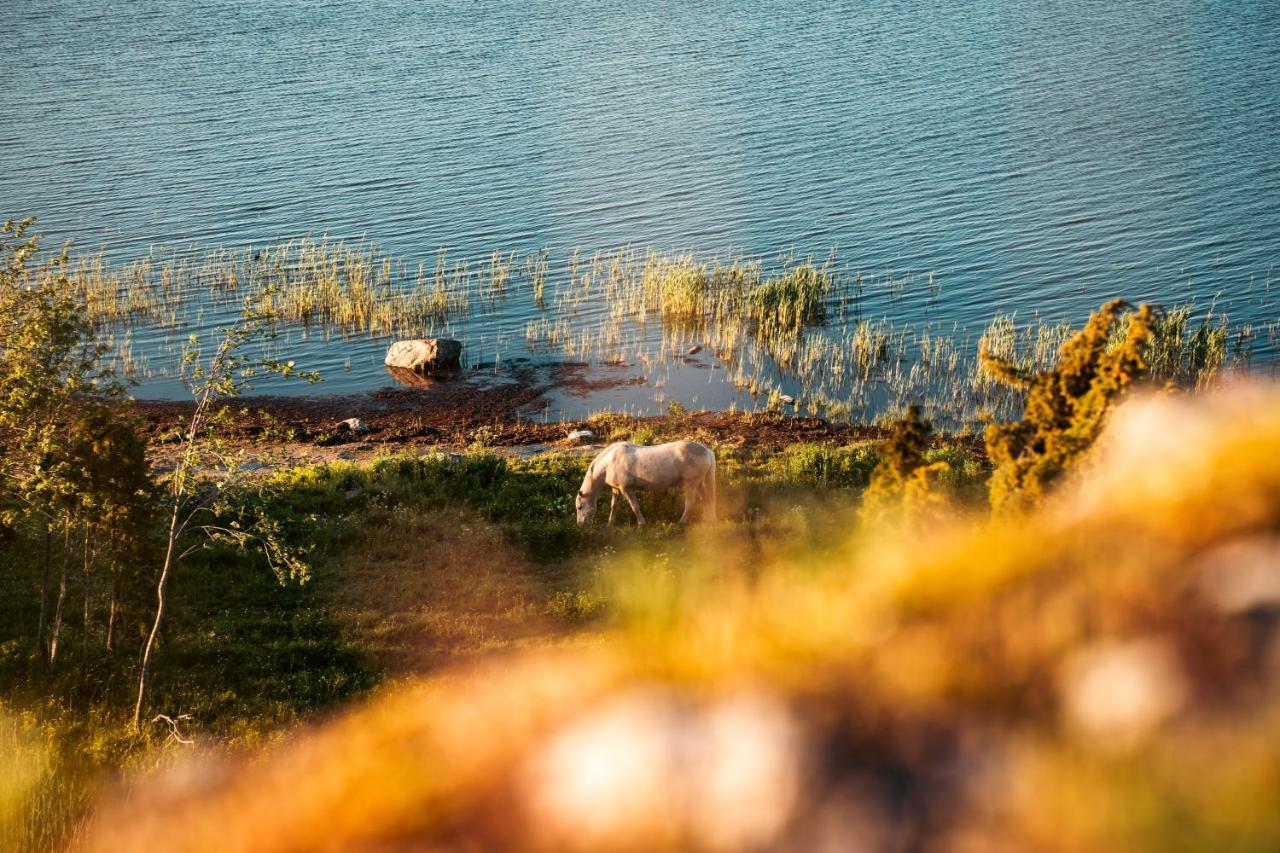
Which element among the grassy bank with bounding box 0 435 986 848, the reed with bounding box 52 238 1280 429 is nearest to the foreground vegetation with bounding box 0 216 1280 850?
the grassy bank with bounding box 0 435 986 848

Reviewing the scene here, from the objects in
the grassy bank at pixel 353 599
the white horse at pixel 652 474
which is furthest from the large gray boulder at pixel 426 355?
the white horse at pixel 652 474

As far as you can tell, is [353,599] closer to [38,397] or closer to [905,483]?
[38,397]

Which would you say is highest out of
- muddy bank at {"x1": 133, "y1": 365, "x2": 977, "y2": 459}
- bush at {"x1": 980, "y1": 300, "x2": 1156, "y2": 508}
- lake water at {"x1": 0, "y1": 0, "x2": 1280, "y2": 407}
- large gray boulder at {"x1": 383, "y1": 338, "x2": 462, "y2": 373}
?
lake water at {"x1": 0, "y1": 0, "x2": 1280, "y2": 407}

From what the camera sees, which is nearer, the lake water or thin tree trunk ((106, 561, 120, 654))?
thin tree trunk ((106, 561, 120, 654))

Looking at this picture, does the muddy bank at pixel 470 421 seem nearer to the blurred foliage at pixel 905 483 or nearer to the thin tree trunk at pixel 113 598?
the thin tree trunk at pixel 113 598

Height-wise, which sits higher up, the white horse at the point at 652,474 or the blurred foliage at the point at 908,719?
the blurred foliage at the point at 908,719

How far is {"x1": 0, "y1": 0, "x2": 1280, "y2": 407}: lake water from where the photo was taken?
47.9 metres

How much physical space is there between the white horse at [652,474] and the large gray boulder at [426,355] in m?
17.8

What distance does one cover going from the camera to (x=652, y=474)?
25.0 m

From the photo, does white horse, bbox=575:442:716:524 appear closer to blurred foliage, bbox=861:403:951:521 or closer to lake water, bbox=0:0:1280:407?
lake water, bbox=0:0:1280:407

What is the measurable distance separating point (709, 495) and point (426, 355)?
63.6ft

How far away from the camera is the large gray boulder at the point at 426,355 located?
137 feet

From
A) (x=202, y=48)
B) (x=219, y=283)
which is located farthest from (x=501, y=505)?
(x=202, y=48)

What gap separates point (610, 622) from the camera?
18.3 meters
